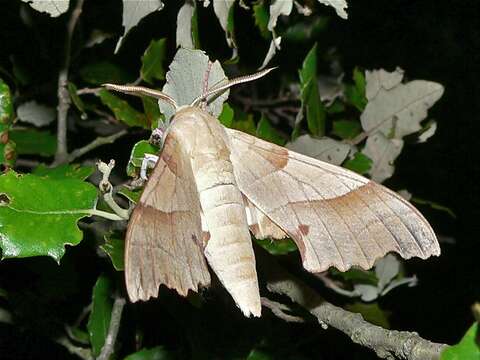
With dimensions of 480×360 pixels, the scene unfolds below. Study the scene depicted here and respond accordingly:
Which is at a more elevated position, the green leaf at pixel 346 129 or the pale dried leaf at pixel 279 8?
the pale dried leaf at pixel 279 8

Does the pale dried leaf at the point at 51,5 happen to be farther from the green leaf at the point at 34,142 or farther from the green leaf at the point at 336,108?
the green leaf at the point at 336,108

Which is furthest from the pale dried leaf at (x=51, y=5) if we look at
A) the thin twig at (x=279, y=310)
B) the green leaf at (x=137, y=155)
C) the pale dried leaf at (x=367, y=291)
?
the pale dried leaf at (x=367, y=291)

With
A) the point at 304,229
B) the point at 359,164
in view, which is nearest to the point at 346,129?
the point at 359,164

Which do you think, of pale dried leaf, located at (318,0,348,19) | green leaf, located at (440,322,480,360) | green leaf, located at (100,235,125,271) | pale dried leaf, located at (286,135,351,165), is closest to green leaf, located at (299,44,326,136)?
pale dried leaf, located at (286,135,351,165)

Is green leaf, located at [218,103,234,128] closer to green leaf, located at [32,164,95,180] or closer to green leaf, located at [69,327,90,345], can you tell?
green leaf, located at [32,164,95,180]

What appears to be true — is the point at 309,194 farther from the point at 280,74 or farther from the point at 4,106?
the point at 280,74

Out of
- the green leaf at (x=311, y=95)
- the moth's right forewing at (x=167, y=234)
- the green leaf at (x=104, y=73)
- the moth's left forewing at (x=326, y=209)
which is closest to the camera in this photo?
the moth's right forewing at (x=167, y=234)
